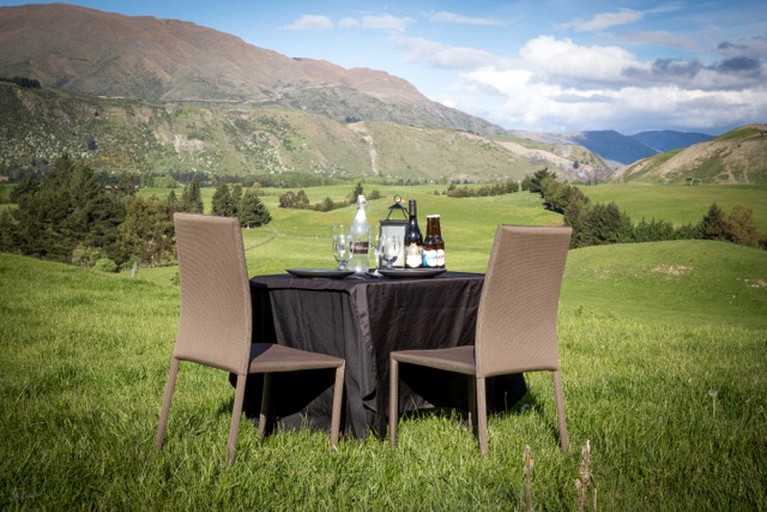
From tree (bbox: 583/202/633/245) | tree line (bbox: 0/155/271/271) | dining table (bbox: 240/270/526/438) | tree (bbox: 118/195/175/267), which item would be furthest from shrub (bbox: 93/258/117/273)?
dining table (bbox: 240/270/526/438)

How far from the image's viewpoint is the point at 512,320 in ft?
14.7

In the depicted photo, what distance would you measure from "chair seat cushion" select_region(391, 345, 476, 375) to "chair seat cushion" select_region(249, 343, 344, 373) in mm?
428

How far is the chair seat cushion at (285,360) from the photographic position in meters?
4.30

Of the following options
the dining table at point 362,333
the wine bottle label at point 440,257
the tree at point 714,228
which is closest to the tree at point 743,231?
the tree at point 714,228

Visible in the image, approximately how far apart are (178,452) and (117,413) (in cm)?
119

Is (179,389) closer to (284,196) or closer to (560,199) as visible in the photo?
(560,199)

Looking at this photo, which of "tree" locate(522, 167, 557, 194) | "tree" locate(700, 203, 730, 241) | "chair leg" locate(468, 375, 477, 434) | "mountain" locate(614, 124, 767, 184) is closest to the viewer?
"chair leg" locate(468, 375, 477, 434)

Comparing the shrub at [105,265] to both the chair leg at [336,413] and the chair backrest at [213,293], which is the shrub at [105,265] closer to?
the chair backrest at [213,293]

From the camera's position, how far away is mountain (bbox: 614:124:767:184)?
159812 mm

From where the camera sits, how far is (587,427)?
16.8ft

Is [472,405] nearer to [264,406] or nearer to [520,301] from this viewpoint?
[520,301]

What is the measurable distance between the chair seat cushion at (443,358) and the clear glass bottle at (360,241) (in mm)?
935

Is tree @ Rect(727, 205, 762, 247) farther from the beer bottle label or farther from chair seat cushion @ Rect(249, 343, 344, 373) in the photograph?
chair seat cushion @ Rect(249, 343, 344, 373)

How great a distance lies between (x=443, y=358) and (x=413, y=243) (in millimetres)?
1197
